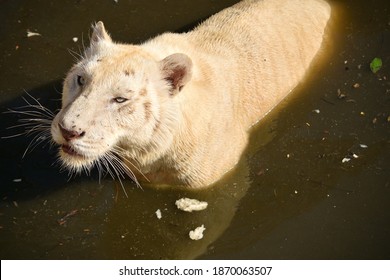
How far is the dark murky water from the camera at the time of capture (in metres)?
5.61

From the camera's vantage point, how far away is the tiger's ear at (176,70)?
4.88m

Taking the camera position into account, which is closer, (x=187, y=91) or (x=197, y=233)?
(x=187, y=91)

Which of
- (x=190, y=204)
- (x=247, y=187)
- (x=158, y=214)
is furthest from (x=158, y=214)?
(x=247, y=187)

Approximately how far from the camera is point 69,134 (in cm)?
459

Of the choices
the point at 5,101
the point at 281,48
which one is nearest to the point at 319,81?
the point at 281,48

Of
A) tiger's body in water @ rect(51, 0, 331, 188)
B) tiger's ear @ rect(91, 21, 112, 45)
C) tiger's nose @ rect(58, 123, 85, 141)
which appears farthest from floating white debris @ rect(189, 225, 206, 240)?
tiger's ear @ rect(91, 21, 112, 45)

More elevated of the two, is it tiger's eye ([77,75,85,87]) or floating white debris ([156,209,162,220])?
tiger's eye ([77,75,85,87])

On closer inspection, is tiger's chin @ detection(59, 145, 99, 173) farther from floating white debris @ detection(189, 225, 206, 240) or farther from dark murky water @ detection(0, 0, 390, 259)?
floating white debris @ detection(189, 225, 206, 240)

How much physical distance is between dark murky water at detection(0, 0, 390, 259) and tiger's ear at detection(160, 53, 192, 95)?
4.70ft

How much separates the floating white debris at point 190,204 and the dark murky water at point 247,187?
0.20 feet

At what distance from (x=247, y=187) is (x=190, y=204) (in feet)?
2.24

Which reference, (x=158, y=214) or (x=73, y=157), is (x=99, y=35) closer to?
(x=73, y=157)

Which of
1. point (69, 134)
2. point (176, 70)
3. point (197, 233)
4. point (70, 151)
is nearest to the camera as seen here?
point (69, 134)

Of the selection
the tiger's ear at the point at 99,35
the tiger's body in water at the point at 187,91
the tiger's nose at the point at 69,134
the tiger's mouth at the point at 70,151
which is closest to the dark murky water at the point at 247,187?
the tiger's body in water at the point at 187,91
